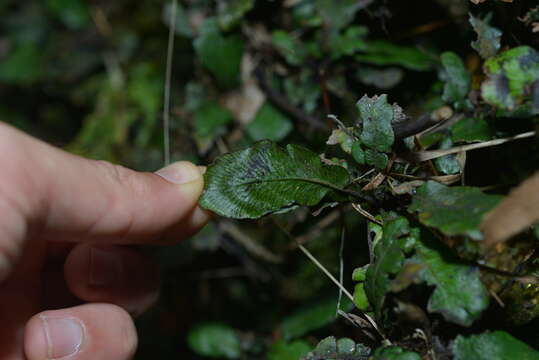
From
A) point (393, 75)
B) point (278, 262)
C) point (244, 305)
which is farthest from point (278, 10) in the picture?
point (244, 305)

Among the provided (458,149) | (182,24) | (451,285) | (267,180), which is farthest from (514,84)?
(182,24)

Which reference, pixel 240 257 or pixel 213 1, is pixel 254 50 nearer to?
pixel 213 1

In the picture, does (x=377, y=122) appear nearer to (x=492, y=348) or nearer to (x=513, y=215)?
(x=513, y=215)

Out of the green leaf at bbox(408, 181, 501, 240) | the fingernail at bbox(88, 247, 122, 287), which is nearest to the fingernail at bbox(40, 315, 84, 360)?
the fingernail at bbox(88, 247, 122, 287)

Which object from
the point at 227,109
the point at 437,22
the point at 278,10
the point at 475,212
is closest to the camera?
the point at 475,212

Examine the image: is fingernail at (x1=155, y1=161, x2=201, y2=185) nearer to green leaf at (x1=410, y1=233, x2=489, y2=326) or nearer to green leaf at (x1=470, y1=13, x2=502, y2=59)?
green leaf at (x1=410, y1=233, x2=489, y2=326)
